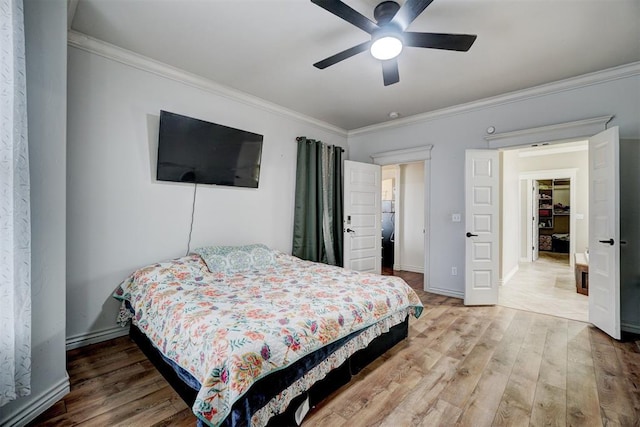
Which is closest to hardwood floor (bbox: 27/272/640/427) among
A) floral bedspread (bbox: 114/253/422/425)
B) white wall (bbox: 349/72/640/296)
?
floral bedspread (bbox: 114/253/422/425)

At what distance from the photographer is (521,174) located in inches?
257

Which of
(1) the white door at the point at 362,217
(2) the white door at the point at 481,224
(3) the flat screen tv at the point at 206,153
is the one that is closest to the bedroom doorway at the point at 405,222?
(1) the white door at the point at 362,217

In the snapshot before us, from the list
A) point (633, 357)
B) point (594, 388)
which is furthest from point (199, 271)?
point (633, 357)

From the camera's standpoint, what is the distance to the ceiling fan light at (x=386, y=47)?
6.52 ft

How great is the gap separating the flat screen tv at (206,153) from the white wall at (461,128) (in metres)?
2.25

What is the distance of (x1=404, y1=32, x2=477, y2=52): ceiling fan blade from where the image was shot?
1.86m

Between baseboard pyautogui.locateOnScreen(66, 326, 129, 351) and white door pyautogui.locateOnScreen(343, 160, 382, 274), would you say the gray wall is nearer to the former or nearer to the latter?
white door pyautogui.locateOnScreen(343, 160, 382, 274)

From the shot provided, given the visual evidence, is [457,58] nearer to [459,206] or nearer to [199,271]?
[459,206]

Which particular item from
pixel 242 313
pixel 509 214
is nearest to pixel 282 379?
pixel 242 313

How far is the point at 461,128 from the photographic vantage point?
3854 millimetres

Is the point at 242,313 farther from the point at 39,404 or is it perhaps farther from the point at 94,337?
the point at 94,337

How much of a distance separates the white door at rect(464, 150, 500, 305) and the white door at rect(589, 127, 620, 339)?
2.91ft

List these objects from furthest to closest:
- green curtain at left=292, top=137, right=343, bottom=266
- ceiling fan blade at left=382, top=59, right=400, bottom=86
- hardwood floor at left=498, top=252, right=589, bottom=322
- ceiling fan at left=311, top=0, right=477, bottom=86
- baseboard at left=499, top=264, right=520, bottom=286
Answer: baseboard at left=499, top=264, right=520, bottom=286 < green curtain at left=292, top=137, right=343, bottom=266 < hardwood floor at left=498, top=252, right=589, bottom=322 < ceiling fan blade at left=382, top=59, right=400, bottom=86 < ceiling fan at left=311, top=0, right=477, bottom=86

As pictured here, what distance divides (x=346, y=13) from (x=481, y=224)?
2965mm
